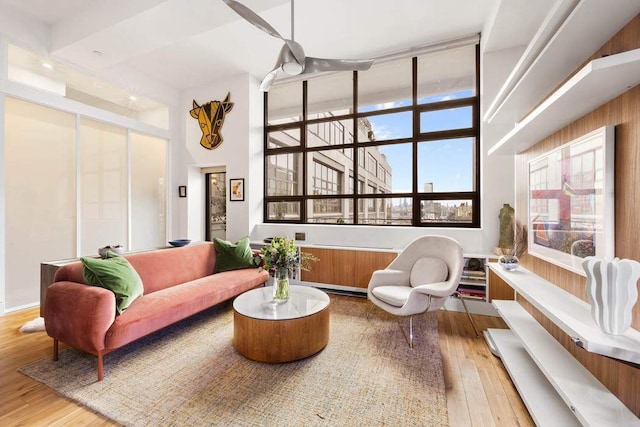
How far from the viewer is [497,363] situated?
2.27 meters

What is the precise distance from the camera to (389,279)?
3.09 metres

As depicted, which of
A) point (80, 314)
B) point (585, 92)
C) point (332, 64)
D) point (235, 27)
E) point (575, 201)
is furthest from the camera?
point (235, 27)

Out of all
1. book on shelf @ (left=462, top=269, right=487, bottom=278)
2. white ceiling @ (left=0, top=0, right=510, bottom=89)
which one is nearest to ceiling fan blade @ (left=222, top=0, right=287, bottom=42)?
white ceiling @ (left=0, top=0, right=510, bottom=89)

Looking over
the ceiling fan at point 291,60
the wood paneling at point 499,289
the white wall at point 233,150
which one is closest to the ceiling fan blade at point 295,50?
the ceiling fan at point 291,60

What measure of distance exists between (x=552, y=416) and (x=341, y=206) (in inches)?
136

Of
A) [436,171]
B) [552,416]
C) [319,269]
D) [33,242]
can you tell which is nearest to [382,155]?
[436,171]

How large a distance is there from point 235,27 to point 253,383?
3937 mm

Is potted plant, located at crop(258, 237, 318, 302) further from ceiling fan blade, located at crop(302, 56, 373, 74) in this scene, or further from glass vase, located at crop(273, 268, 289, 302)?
ceiling fan blade, located at crop(302, 56, 373, 74)

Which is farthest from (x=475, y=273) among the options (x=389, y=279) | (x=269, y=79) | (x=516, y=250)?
(x=269, y=79)

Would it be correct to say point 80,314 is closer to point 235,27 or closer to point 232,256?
point 232,256

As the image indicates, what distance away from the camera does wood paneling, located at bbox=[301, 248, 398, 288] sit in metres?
3.76

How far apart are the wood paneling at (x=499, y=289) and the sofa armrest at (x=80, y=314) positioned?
374cm

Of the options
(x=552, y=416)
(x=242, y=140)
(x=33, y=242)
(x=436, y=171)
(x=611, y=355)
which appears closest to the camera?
(x=611, y=355)

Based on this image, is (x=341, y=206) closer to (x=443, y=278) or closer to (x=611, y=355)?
(x=443, y=278)
